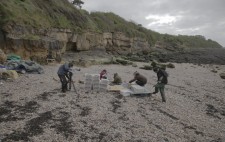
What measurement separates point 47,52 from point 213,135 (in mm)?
26512

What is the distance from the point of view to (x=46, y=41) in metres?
34.4

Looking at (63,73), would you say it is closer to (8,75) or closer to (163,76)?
(8,75)

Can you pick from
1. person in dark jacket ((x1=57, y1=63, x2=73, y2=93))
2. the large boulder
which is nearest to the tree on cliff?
the large boulder

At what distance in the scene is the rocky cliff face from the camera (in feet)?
101

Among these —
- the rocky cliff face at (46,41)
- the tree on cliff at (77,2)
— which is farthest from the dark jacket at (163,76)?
the tree on cliff at (77,2)

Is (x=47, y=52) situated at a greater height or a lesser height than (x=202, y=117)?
greater

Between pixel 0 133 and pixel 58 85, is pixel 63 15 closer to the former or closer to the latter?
pixel 58 85

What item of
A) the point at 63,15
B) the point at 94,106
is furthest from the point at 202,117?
the point at 63,15

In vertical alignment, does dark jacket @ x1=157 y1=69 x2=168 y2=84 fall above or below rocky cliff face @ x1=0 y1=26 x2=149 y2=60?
below

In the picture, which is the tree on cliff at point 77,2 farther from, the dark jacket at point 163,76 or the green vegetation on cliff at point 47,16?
the dark jacket at point 163,76

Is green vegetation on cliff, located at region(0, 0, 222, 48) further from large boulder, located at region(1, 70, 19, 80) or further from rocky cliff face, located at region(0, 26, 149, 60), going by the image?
large boulder, located at region(1, 70, 19, 80)

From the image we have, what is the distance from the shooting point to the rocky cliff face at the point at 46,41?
30812 mm

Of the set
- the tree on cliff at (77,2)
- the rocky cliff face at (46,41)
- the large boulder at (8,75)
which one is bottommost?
the large boulder at (8,75)

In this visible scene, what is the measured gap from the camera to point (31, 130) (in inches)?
416
